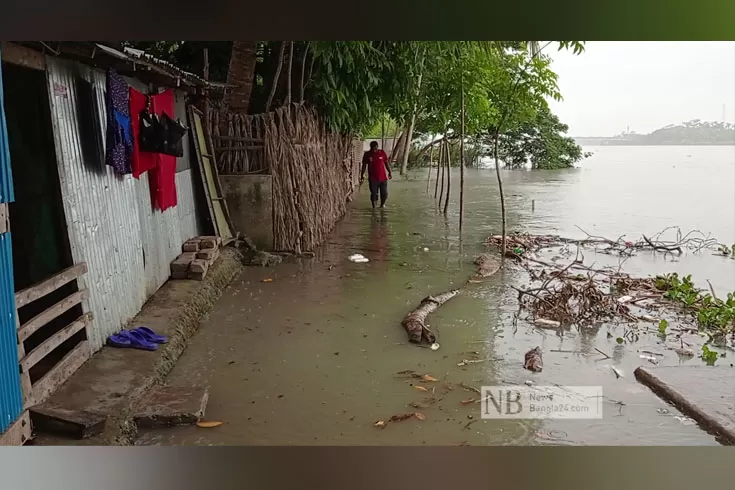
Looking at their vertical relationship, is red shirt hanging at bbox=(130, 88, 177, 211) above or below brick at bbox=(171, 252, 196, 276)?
above

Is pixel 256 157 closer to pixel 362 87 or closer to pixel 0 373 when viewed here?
pixel 362 87

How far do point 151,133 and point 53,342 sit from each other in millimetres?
2233

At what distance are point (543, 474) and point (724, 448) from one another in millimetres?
809

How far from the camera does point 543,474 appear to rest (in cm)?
246

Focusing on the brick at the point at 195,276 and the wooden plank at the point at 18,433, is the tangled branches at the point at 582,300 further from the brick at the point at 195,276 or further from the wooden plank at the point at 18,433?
the wooden plank at the point at 18,433

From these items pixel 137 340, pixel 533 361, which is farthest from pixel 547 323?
pixel 137 340

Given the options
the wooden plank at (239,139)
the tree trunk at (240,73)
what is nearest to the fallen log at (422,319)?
the wooden plank at (239,139)

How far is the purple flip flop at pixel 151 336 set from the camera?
14.4 ft

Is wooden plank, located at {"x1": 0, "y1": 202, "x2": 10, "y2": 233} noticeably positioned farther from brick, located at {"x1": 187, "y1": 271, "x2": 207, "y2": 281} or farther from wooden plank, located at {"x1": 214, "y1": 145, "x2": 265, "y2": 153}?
wooden plank, located at {"x1": 214, "y1": 145, "x2": 265, "y2": 153}

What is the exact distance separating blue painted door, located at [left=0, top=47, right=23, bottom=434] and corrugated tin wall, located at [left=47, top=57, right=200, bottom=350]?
0.81m

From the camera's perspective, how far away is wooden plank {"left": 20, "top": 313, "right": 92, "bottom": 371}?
3.15 m

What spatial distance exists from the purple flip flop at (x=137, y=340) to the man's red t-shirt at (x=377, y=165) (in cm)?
811

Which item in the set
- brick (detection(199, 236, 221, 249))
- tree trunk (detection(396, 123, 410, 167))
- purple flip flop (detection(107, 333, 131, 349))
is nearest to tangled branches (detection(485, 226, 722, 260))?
brick (detection(199, 236, 221, 249))
